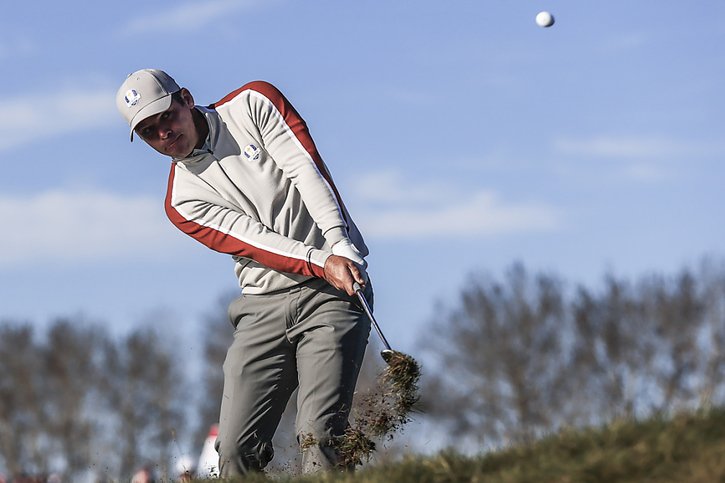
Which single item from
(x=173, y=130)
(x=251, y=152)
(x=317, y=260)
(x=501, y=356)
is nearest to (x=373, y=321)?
(x=317, y=260)

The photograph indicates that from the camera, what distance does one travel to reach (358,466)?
7.71 metres

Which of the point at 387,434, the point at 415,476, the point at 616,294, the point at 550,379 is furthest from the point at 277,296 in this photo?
the point at 616,294

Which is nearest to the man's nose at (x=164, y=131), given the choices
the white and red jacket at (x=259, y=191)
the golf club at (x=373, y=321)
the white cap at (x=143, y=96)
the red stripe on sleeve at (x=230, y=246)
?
the white cap at (x=143, y=96)

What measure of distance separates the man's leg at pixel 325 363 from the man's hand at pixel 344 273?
0.35 metres

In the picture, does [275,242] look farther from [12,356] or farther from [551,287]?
[12,356]

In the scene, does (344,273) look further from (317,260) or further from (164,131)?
(164,131)

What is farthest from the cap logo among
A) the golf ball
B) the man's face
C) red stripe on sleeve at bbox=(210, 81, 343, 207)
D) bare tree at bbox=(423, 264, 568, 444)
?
bare tree at bbox=(423, 264, 568, 444)

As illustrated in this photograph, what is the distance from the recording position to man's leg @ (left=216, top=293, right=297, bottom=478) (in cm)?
798

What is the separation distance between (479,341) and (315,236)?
159ft

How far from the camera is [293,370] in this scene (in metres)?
8.16

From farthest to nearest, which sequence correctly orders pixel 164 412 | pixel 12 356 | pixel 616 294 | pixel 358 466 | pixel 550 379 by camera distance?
pixel 12 356 < pixel 164 412 < pixel 616 294 < pixel 550 379 < pixel 358 466

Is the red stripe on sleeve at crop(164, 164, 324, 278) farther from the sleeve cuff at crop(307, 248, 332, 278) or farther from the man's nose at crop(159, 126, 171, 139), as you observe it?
the man's nose at crop(159, 126, 171, 139)

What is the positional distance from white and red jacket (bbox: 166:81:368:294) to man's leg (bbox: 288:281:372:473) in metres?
0.24

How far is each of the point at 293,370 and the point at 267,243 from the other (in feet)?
2.88
